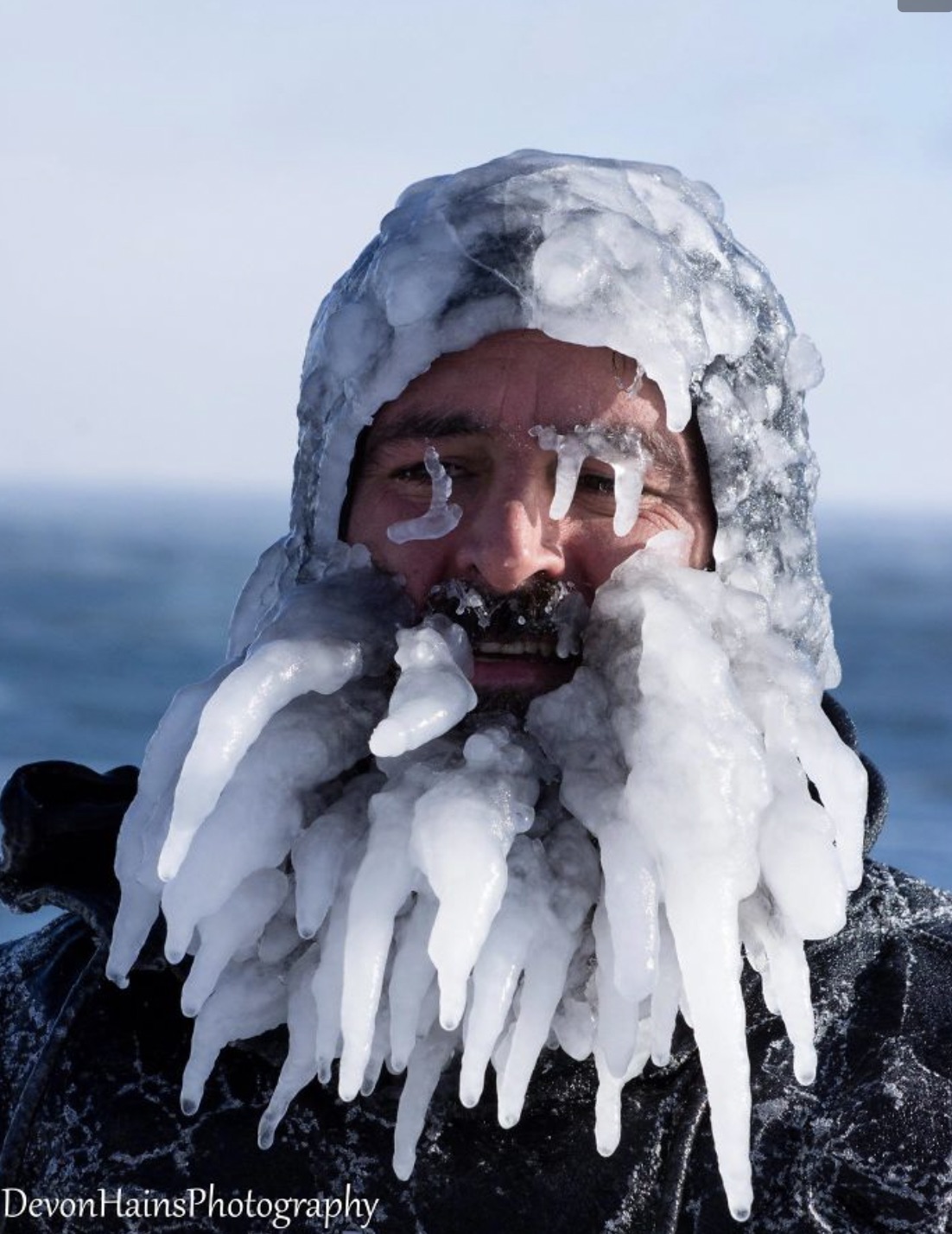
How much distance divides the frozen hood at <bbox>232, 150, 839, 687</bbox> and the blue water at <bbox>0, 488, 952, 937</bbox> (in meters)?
3.27

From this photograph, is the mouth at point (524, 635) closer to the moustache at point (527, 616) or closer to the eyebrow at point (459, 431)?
the moustache at point (527, 616)

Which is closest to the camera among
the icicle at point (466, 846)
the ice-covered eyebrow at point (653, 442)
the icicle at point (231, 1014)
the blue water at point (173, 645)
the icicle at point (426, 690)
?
the icicle at point (466, 846)

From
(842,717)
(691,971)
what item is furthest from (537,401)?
(691,971)

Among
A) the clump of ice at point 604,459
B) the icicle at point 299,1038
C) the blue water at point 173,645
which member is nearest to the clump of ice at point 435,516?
the clump of ice at point 604,459

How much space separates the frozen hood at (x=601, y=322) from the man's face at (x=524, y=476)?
0.04 m

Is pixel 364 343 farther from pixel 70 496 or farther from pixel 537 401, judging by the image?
pixel 70 496

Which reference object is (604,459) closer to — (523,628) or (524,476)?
(524,476)

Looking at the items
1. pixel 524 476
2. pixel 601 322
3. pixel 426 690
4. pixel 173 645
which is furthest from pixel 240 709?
pixel 173 645

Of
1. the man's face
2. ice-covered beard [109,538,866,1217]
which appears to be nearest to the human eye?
the man's face

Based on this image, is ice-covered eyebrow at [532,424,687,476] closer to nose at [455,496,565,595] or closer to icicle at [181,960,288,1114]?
nose at [455,496,565,595]

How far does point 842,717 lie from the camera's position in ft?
6.63

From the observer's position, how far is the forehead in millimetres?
1890

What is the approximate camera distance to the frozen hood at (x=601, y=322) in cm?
186

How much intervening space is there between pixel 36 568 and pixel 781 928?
42.3 ft
